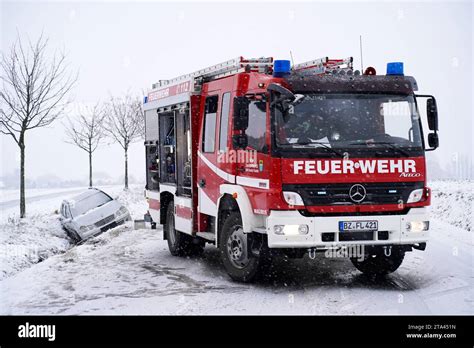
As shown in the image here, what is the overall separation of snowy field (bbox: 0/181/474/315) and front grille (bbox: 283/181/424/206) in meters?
1.24

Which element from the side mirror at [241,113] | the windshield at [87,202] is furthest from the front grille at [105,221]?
the side mirror at [241,113]

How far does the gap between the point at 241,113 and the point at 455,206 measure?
1252 cm

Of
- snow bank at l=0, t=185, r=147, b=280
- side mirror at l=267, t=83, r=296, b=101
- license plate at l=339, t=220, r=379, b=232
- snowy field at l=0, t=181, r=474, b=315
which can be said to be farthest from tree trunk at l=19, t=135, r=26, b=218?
license plate at l=339, t=220, r=379, b=232

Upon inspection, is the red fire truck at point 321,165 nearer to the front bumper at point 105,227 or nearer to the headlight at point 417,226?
the headlight at point 417,226

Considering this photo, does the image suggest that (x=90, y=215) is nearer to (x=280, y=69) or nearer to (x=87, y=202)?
(x=87, y=202)

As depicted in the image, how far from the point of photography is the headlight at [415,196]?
899 cm

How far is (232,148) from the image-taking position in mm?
9883

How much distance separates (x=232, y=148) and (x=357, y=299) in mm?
2959

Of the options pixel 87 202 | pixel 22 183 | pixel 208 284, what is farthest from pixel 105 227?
pixel 208 284

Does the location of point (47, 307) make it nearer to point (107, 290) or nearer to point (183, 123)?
point (107, 290)

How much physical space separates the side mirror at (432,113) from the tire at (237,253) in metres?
3.07

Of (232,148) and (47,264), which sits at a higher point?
(232,148)

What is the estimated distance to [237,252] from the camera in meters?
9.70
